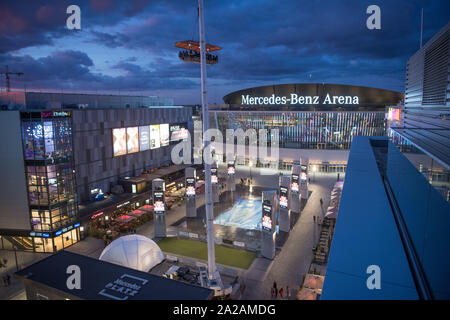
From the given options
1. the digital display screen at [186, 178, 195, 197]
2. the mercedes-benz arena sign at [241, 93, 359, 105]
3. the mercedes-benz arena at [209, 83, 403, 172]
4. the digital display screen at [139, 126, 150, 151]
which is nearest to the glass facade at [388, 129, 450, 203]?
the digital display screen at [186, 178, 195, 197]

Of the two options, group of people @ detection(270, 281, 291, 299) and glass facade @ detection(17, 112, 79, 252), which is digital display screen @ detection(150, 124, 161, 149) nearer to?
glass facade @ detection(17, 112, 79, 252)

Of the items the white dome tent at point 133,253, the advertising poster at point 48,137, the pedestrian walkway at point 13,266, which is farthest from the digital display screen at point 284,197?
the pedestrian walkway at point 13,266

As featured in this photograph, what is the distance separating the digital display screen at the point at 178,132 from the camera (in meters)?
36.3

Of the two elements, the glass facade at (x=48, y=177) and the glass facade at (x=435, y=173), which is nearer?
the glass facade at (x=435, y=173)

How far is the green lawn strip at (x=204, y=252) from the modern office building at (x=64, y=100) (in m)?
14.3

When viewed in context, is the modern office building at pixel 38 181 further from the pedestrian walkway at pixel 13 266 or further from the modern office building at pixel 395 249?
the modern office building at pixel 395 249

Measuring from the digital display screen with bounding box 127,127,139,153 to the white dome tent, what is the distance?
613 inches

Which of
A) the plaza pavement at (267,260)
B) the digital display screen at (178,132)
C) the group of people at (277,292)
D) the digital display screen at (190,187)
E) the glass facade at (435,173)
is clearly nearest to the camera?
the glass facade at (435,173)

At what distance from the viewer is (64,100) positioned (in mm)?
27703

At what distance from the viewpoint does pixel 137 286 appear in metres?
8.91

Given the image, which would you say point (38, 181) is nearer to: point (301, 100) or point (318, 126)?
point (318, 126)

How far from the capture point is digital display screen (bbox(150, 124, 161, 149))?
32.8 metres
